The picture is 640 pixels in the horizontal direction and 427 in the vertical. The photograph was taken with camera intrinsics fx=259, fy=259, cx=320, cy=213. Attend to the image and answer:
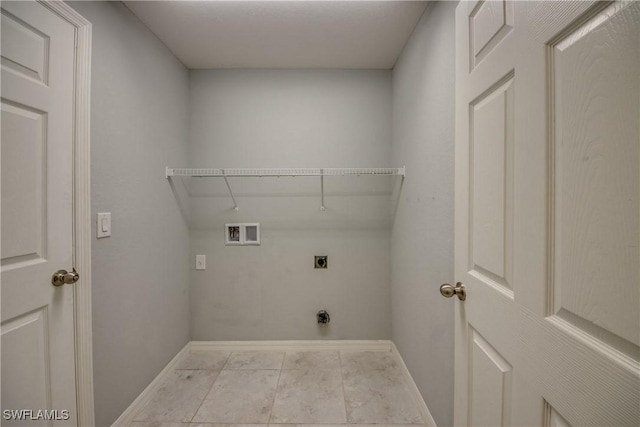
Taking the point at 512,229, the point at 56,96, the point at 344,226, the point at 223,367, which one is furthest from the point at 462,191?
the point at 223,367

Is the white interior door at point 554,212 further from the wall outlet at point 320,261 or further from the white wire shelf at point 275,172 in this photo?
the wall outlet at point 320,261

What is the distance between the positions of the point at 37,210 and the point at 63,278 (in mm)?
291

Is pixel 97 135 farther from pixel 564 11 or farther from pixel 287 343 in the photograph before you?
pixel 287 343

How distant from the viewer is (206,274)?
2.19 meters

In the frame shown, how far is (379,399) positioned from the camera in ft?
5.38

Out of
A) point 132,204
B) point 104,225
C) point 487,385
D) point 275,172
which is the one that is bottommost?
point 487,385

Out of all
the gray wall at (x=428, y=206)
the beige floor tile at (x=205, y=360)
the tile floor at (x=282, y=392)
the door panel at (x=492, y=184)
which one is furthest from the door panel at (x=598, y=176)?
the beige floor tile at (x=205, y=360)

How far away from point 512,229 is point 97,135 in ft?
5.72

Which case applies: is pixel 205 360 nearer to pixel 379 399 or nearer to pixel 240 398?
pixel 240 398

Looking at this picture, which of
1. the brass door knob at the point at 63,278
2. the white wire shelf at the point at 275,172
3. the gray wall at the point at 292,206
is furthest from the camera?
the gray wall at the point at 292,206

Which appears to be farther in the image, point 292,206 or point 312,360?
point 292,206

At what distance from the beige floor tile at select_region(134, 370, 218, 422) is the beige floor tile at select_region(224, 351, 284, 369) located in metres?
0.16

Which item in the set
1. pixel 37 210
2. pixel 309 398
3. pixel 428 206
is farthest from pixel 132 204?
pixel 428 206

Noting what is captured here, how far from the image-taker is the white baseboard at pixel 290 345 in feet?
7.17
